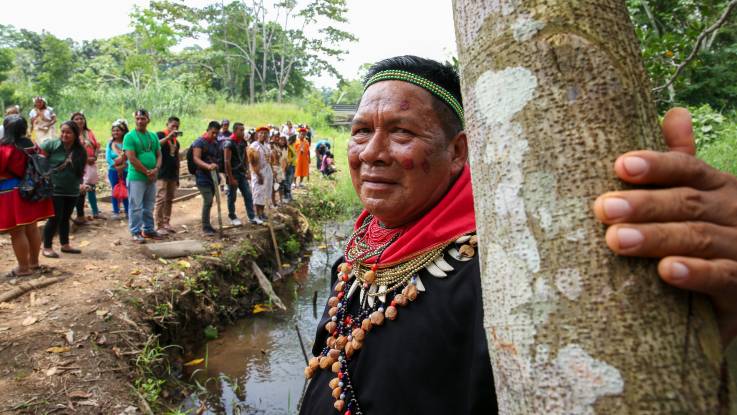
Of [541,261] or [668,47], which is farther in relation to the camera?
[668,47]

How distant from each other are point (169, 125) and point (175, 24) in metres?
21.1

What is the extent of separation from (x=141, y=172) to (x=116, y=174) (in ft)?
5.68

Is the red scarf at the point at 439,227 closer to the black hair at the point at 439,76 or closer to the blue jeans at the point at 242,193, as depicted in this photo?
the black hair at the point at 439,76

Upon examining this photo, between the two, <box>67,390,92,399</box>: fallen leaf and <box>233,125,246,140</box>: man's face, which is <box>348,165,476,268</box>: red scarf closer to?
<box>67,390,92,399</box>: fallen leaf

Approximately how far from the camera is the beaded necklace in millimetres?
1429

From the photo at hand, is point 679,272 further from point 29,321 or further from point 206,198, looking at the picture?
point 206,198


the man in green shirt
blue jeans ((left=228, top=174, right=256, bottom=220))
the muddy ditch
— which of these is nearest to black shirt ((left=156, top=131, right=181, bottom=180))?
the man in green shirt

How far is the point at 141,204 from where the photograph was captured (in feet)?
22.9

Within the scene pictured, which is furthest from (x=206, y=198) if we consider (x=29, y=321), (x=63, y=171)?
(x=29, y=321)

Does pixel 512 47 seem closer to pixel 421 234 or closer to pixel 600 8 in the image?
pixel 600 8

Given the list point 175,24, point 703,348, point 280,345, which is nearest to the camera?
point 703,348

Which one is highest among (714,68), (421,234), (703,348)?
(714,68)

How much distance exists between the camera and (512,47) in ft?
2.03

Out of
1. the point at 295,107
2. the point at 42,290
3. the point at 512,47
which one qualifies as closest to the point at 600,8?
the point at 512,47
